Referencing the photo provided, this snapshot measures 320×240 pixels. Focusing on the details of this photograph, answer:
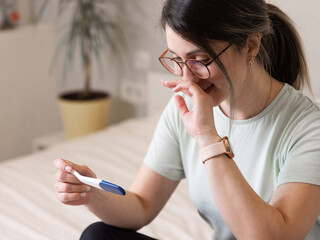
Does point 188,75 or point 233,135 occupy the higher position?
point 188,75

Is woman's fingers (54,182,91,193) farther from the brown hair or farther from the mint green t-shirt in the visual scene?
the brown hair

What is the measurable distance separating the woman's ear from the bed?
0.59m

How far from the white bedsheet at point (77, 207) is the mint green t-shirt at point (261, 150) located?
0.27 meters

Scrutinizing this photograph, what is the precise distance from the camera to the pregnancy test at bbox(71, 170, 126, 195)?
3.33 feet

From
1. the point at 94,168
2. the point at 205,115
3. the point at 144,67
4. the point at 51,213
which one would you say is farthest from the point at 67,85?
the point at 205,115

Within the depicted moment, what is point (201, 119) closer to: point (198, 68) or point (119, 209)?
point (198, 68)

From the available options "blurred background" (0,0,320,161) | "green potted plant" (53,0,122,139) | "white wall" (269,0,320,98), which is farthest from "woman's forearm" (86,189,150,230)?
"green potted plant" (53,0,122,139)

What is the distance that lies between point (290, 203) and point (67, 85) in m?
2.45

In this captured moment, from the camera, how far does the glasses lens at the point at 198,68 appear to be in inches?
40.2

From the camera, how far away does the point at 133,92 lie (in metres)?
2.93

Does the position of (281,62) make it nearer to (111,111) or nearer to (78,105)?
(78,105)

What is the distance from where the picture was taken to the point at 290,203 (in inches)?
38.9

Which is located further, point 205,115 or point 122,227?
point 122,227

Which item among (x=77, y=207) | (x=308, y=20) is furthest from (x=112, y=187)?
(x=308, y=20)
